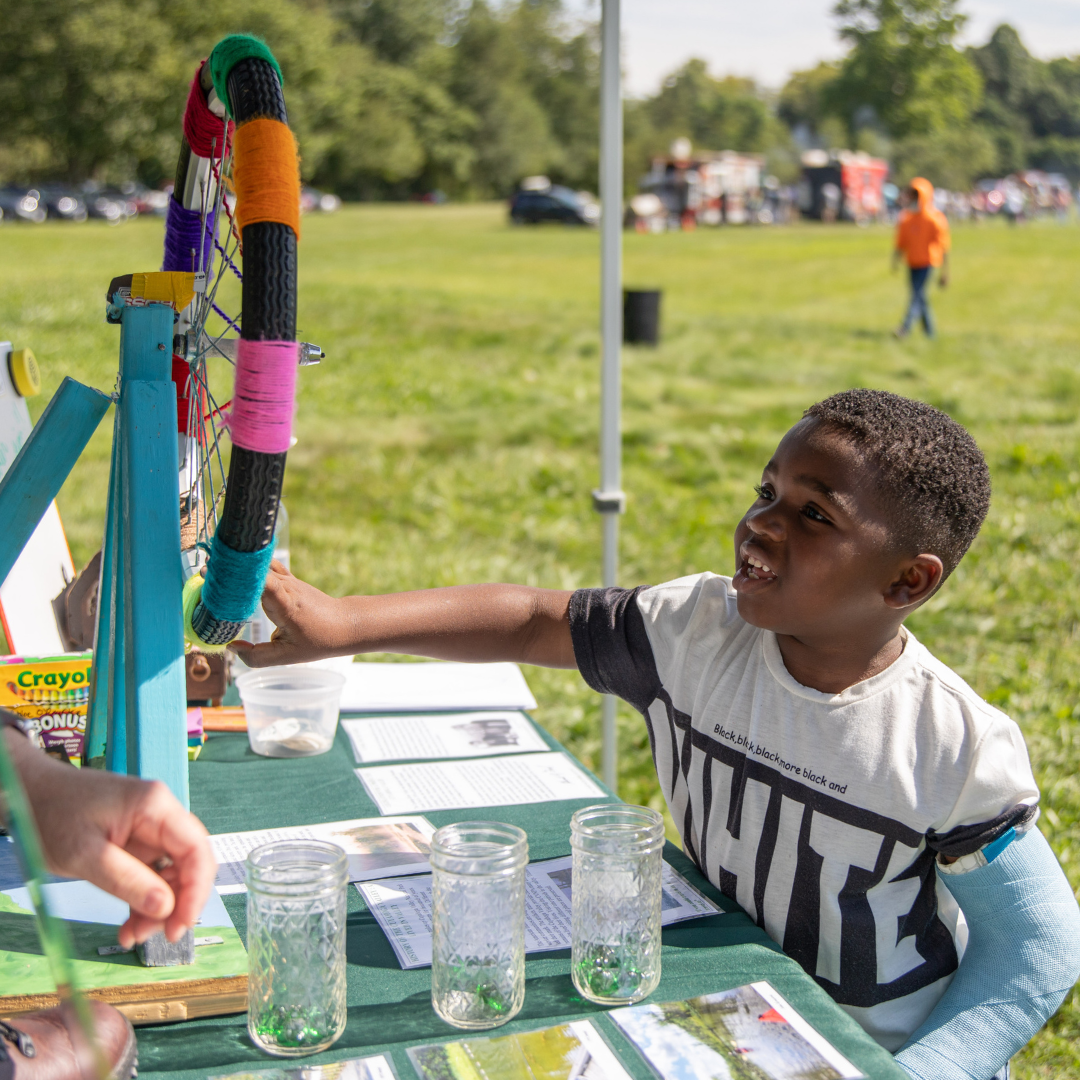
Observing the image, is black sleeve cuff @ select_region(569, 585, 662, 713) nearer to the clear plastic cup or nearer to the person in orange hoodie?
the clear plastic cup

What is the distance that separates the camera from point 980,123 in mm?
15172

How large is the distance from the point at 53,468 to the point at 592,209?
35.8 m

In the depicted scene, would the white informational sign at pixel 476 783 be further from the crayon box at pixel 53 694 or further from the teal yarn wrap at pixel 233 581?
the teal yarn wrap at pixel 233 581

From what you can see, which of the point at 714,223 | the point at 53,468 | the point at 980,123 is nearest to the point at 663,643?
the point at 53,468

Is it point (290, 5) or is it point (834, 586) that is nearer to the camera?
point (834, 586)

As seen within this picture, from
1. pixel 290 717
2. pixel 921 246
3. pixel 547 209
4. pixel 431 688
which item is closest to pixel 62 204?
pixel 547 209

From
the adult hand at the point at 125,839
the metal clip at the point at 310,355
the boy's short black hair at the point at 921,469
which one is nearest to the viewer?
the adult hand at the point at 125,839

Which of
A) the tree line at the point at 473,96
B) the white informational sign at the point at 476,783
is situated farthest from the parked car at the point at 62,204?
the white informational sign at the point at 476,783

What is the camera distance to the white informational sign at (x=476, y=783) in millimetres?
1669

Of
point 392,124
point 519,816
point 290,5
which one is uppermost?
point 290,5

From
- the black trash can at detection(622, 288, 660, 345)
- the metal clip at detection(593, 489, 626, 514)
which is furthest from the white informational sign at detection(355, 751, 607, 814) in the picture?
the black trash can at detection(622, 288, 660, 345)

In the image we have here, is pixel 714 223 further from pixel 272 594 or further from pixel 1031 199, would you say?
pixel 272 594

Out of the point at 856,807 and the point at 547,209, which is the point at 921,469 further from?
the point at 547,209

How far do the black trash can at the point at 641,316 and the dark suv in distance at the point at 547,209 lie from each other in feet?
76.2
